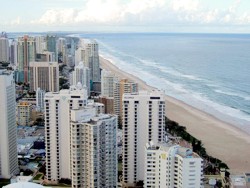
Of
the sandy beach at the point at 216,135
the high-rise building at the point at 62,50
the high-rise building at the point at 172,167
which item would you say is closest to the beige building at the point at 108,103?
the sandy beach at the point at 216,135

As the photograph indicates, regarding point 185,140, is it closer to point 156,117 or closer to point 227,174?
point 227,174

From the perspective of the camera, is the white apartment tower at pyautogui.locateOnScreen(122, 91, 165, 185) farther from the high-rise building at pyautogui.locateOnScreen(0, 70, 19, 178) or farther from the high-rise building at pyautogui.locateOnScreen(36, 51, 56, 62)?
the high-rise building at pyautogui.locateOnScreen(36, 51, 56, 62)

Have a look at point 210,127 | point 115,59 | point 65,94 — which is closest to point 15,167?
point 65,94

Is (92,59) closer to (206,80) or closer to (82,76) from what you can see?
(82,76)

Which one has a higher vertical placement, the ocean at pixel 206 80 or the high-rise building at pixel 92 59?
the high-rise building at pixel 92 59

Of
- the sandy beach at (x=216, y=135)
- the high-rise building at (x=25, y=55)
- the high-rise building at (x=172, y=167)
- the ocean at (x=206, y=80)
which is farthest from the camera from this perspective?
the high-rise building at (x=25, y=55)

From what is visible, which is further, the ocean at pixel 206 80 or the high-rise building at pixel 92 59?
the high-rise building at pixel 92 59

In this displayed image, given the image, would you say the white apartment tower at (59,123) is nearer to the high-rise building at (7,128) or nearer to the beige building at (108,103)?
the high-rise building at (7,128)
